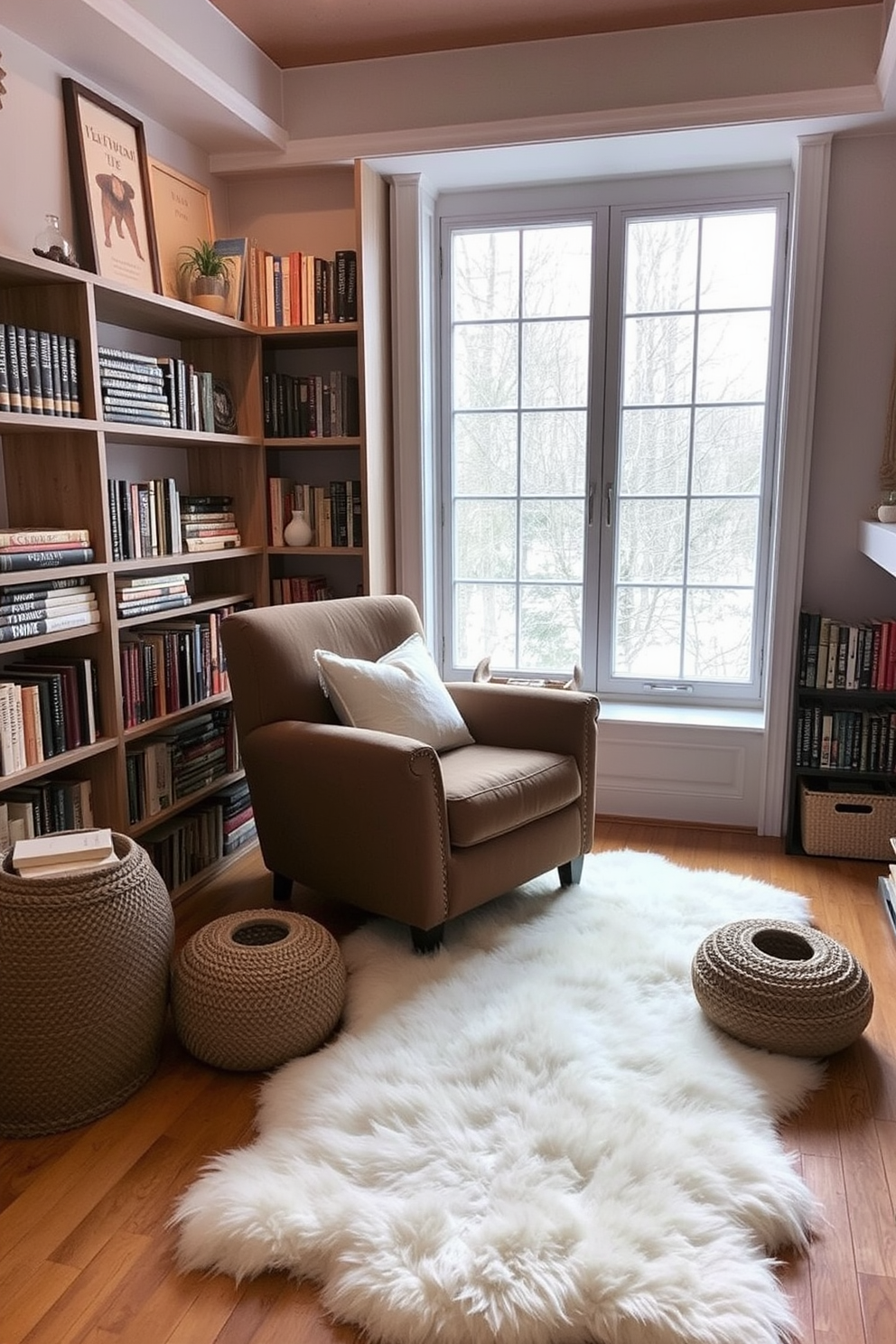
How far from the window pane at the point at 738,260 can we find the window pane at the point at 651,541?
0.74 metres

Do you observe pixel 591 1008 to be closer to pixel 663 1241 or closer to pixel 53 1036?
pixel 663 1241

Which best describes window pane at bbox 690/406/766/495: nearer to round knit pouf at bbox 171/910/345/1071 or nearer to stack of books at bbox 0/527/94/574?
stack of books at bbox 0/527/94/574

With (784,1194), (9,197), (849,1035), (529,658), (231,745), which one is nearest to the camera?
(784,1194)

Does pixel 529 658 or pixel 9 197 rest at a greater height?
pixel 9 197

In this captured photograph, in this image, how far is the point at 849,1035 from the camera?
2.01 metres

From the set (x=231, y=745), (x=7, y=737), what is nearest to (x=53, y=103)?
(x=7, y=737)

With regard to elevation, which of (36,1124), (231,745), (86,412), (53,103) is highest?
(53,103)

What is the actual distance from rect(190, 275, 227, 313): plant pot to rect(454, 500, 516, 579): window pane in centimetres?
117

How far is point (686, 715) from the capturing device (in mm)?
3469

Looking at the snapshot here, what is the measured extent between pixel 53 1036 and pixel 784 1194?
1.35 metres

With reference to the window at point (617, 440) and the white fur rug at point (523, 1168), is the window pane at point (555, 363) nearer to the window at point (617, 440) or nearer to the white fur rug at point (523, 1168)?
the window at point (617, 440)

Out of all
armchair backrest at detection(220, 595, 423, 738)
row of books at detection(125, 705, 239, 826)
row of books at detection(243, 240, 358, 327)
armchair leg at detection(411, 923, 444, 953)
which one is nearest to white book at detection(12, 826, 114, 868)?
row of books at detection(125, 705, 239, 826)

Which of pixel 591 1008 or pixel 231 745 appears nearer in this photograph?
pixel 591 1008

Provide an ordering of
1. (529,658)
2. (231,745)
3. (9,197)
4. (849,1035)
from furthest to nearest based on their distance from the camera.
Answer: (529,658) < (231,745) < (9,197) < (849,1035)
